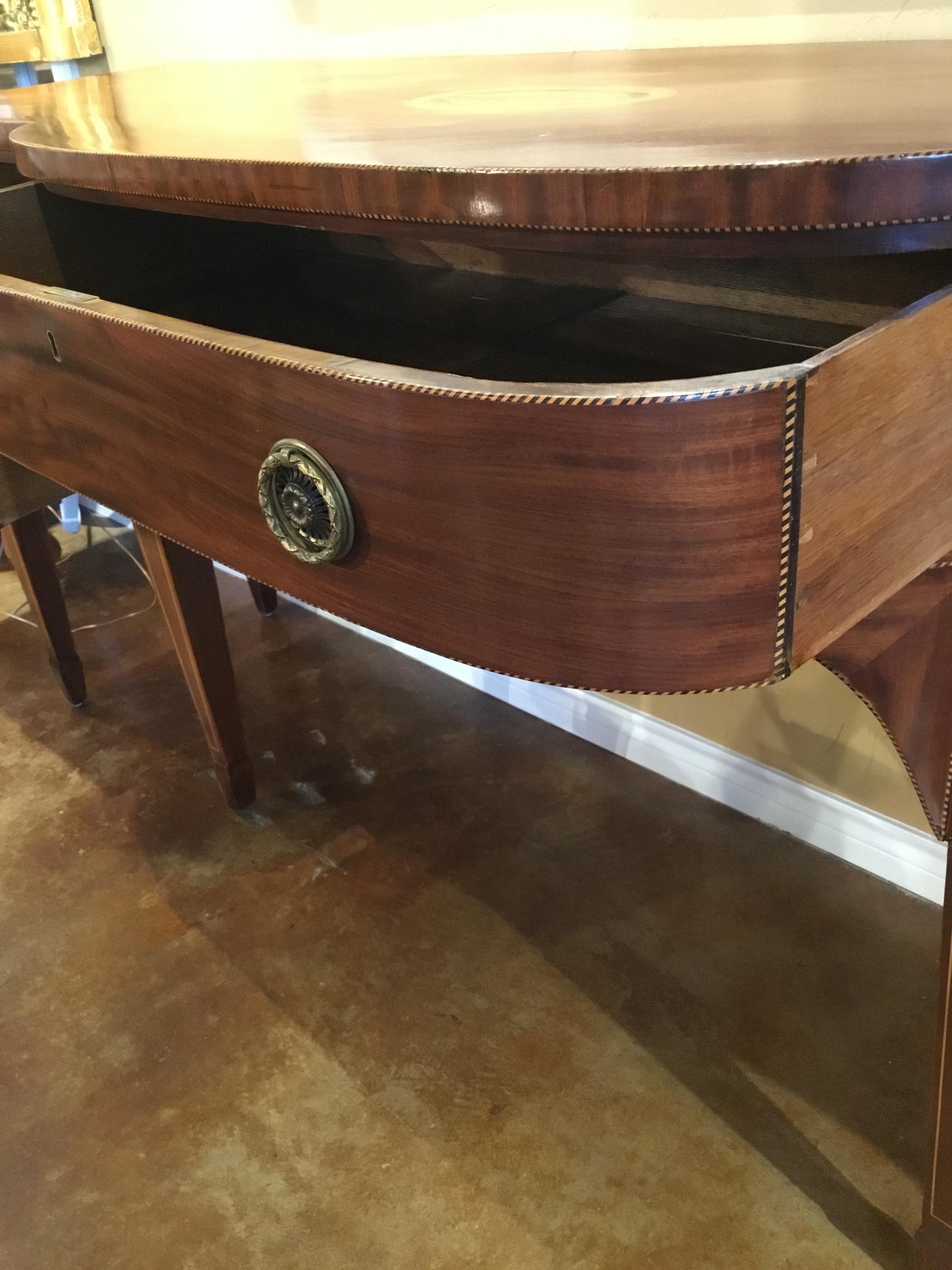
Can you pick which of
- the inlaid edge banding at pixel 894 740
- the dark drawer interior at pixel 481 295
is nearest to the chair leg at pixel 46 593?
the dark drawer interior at pixel 481 295

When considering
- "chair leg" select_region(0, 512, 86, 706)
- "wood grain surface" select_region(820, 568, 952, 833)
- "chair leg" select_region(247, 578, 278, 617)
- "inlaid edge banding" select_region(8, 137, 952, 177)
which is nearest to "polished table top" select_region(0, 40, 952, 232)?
→ "inlaid edge banding" select_region(8, 137, 952, 177)

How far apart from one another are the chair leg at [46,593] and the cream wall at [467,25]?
0.69 m

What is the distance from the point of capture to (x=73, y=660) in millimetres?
1584

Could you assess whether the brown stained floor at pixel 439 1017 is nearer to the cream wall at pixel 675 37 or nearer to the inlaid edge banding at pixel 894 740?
the cream wall at pixel 675 37

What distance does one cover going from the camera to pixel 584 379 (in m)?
0.74

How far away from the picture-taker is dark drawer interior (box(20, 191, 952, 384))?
0.76 metres

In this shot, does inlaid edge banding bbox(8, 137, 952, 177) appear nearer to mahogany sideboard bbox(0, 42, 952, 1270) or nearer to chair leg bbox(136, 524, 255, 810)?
mahogany sideboard bbox(0, 42, 952, 1270)

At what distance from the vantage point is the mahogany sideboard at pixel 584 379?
444 mm

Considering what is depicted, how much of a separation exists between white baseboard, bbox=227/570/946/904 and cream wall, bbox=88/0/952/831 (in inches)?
0.6

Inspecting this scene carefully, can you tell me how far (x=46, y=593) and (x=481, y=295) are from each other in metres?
0.87

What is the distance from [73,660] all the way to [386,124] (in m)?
1.13

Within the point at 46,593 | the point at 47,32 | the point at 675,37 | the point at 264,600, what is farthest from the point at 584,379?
the point at 47,32

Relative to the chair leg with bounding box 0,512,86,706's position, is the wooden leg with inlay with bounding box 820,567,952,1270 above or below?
above

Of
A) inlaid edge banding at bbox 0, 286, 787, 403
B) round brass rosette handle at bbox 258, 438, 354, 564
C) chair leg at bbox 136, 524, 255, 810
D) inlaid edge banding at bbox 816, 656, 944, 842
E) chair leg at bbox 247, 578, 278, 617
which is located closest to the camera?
inlaid edge banding at bbox 0, 286, 787, 403
